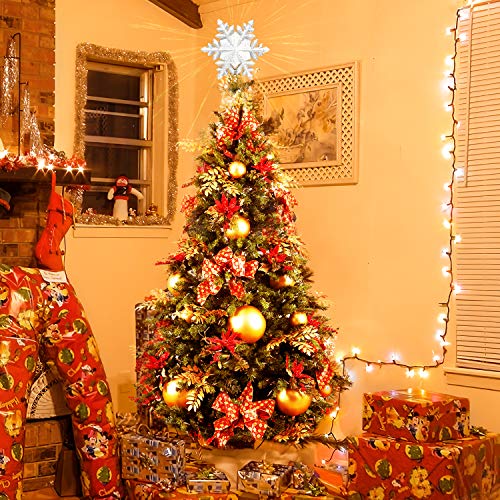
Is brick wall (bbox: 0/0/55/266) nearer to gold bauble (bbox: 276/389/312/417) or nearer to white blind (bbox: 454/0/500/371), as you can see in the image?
gold bauble (bbox: 276/389/312/417)

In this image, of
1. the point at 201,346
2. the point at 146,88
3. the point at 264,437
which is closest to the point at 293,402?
the point at 264,437

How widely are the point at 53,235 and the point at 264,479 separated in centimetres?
150

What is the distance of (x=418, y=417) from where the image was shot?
326 centimetres

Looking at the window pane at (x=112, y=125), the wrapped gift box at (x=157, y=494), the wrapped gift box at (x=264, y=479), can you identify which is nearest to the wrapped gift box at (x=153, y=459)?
the wrapped gift box at (x=157, y=494)

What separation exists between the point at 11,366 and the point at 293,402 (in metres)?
1.21

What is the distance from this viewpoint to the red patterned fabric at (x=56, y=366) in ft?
Result: 11.5

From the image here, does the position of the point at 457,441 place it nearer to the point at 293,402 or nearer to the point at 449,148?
the point at 293,402

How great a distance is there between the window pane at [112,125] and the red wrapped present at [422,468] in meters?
2.42

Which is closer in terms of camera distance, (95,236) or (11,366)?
(11,366)

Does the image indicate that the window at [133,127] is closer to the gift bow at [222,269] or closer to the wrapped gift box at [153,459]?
the gift bow at [222,269]

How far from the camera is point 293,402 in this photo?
135 inches

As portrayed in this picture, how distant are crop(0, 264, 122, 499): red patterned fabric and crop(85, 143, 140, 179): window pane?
1103mm

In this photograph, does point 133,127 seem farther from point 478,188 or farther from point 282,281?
point 478,188

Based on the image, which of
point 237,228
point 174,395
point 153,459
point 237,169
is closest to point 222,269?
point 237,228
